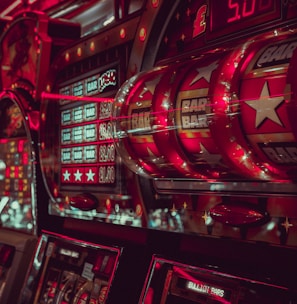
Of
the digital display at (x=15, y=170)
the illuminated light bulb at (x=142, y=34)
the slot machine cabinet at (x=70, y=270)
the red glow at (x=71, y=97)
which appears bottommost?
the slot machine cabinet at (x=70, y=270)

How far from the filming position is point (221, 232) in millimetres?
1924

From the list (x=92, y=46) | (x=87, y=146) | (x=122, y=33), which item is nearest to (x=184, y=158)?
(x=122, y=33)

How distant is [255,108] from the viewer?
5.01 feet

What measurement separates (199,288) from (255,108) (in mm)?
744

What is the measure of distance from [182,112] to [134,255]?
82 centimetres

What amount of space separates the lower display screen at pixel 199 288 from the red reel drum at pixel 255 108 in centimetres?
36

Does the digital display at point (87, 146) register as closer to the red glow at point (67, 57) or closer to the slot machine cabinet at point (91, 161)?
the slot machine cabinet at point (91, 161)

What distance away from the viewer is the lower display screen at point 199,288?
5.64ft

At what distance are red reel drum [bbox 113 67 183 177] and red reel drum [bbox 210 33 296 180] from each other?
34 cm

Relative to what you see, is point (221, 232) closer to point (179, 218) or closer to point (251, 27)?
point (179, 218)

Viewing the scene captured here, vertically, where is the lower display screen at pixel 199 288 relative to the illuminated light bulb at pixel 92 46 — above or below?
below

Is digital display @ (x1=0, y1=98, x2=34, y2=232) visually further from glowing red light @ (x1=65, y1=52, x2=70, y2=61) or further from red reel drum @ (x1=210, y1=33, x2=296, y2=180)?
red reel drum @ (x1=210, y1=33, x2=296, y2=180)

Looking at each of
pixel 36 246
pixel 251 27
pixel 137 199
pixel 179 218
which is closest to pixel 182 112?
pixel 251 27

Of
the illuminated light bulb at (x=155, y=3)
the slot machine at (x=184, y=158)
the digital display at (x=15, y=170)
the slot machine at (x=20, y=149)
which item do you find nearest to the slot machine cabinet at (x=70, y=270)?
the slot machine at (x=184, y=158)
